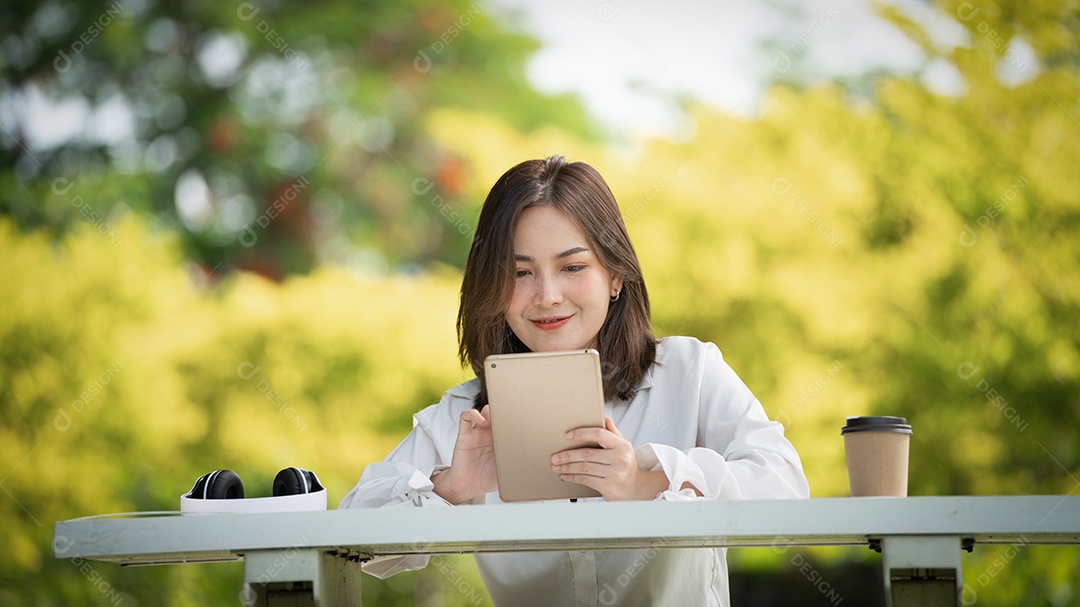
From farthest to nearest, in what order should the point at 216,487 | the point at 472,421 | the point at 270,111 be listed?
the point at 270,111, the point at 472,421, the point at 216,487

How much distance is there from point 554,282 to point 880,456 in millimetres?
902

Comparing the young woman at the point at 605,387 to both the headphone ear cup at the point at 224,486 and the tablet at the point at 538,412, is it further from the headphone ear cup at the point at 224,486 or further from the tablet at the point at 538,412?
the headphone ear cup at the point at 224,486

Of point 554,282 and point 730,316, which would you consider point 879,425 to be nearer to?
point 554,282

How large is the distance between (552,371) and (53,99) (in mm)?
5969

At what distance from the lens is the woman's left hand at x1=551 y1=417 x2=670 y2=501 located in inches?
68.2

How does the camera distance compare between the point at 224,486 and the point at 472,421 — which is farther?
the point at 472,421

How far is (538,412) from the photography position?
1779 mm

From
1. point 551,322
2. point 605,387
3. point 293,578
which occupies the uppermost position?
point 551,322

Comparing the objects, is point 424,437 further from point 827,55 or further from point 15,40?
point 15,40

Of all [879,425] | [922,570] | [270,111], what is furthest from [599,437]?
[270,111]

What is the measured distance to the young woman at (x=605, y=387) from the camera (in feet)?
6.58

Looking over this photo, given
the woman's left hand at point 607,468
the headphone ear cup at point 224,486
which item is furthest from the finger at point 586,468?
the headphone ear cup at point 224,486

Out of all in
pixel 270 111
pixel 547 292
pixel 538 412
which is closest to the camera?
pixel 538 412

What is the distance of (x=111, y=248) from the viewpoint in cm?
521
